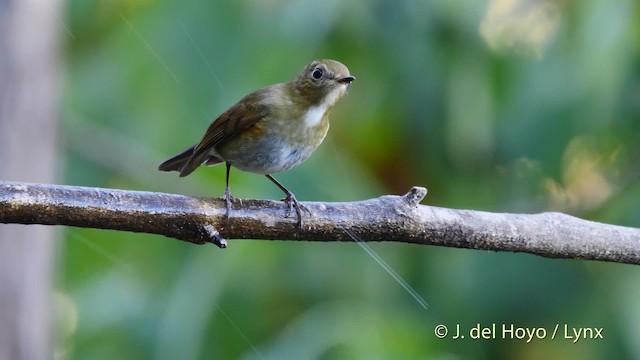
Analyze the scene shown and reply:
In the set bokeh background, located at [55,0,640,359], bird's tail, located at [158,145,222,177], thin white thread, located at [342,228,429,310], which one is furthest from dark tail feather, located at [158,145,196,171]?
thin white thread, located at [342,228,429,310]

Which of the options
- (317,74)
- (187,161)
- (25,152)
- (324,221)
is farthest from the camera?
(25,152)

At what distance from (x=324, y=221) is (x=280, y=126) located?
96 centimetres

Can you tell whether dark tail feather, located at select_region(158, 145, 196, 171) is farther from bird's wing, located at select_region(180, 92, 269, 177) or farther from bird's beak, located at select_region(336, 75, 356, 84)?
bird's beak, located at select_region(336, 75, 356, 84)

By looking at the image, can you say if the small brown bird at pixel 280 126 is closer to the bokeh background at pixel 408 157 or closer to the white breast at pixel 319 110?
the white breast at pixel 319 110

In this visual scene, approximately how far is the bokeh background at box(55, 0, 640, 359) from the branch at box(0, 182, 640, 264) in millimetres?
2441

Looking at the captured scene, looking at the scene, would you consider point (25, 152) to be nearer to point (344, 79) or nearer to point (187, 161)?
point (187, 161)

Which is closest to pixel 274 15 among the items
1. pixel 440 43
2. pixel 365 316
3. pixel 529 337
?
pixel 440 43

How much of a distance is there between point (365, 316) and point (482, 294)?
38.7 inches

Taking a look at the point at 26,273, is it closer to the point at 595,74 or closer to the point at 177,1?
the point at 177,1

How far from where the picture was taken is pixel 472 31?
6.54 metres

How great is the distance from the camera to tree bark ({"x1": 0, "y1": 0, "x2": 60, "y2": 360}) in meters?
6.64

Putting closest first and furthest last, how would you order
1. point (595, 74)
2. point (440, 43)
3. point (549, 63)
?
point (595, 74) → point (549, 63) → point (440, 43)

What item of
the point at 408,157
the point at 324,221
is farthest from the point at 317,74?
the point at 408,157

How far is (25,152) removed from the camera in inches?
270
